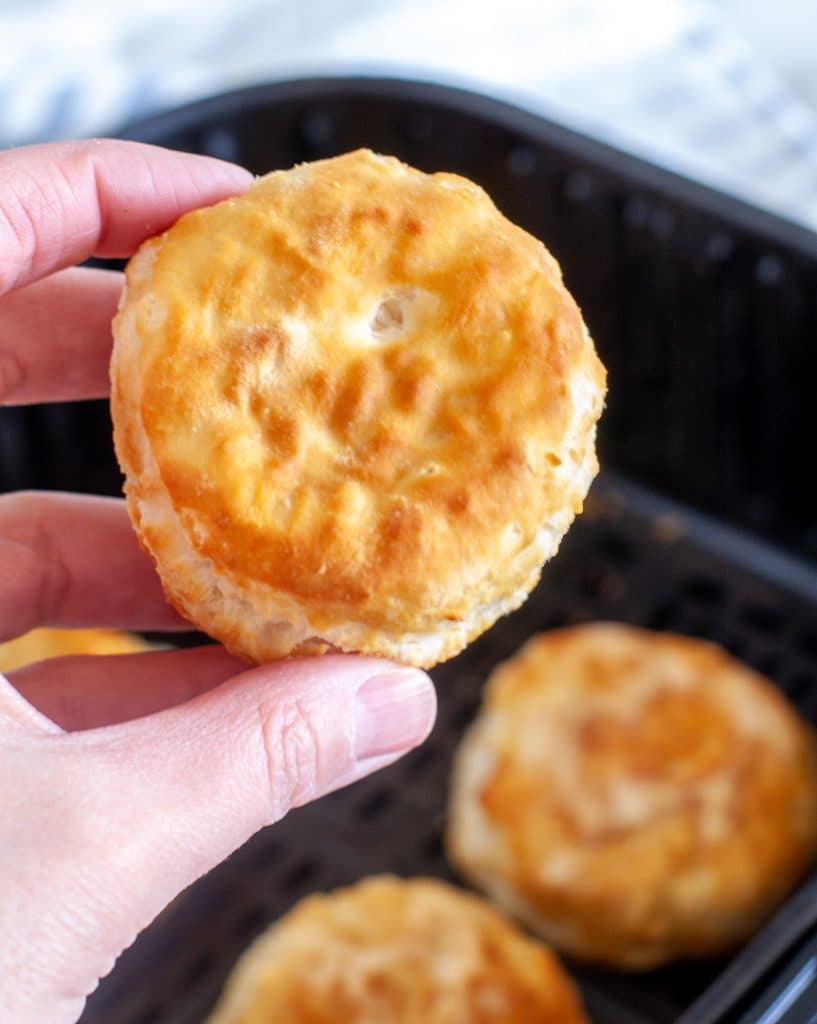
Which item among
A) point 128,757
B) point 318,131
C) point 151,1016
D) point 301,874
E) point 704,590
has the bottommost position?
point 151,1016

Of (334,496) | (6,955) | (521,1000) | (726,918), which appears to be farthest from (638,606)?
(6,955)

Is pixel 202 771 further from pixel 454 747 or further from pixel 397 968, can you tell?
pixel 454 747

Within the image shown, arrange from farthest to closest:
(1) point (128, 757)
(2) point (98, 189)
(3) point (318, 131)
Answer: (3) point (318, 131), (2) point (98, 189), (1) point (128, 757)

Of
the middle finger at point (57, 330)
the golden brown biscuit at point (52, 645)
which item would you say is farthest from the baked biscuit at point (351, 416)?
the golden brown biscuit at point (52, 645)

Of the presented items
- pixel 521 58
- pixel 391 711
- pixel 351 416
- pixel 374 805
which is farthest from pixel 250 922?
pixel 521 58

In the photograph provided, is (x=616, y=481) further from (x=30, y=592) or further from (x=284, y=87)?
(x=30, y=592)

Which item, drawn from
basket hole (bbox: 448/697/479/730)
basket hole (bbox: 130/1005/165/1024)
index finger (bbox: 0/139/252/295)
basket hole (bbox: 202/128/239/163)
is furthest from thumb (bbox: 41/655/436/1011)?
basket hole (bbox: 202/128/239/163)

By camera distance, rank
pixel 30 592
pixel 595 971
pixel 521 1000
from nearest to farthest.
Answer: pixel 30 592, pixel 521 1000, pixel 595 971
